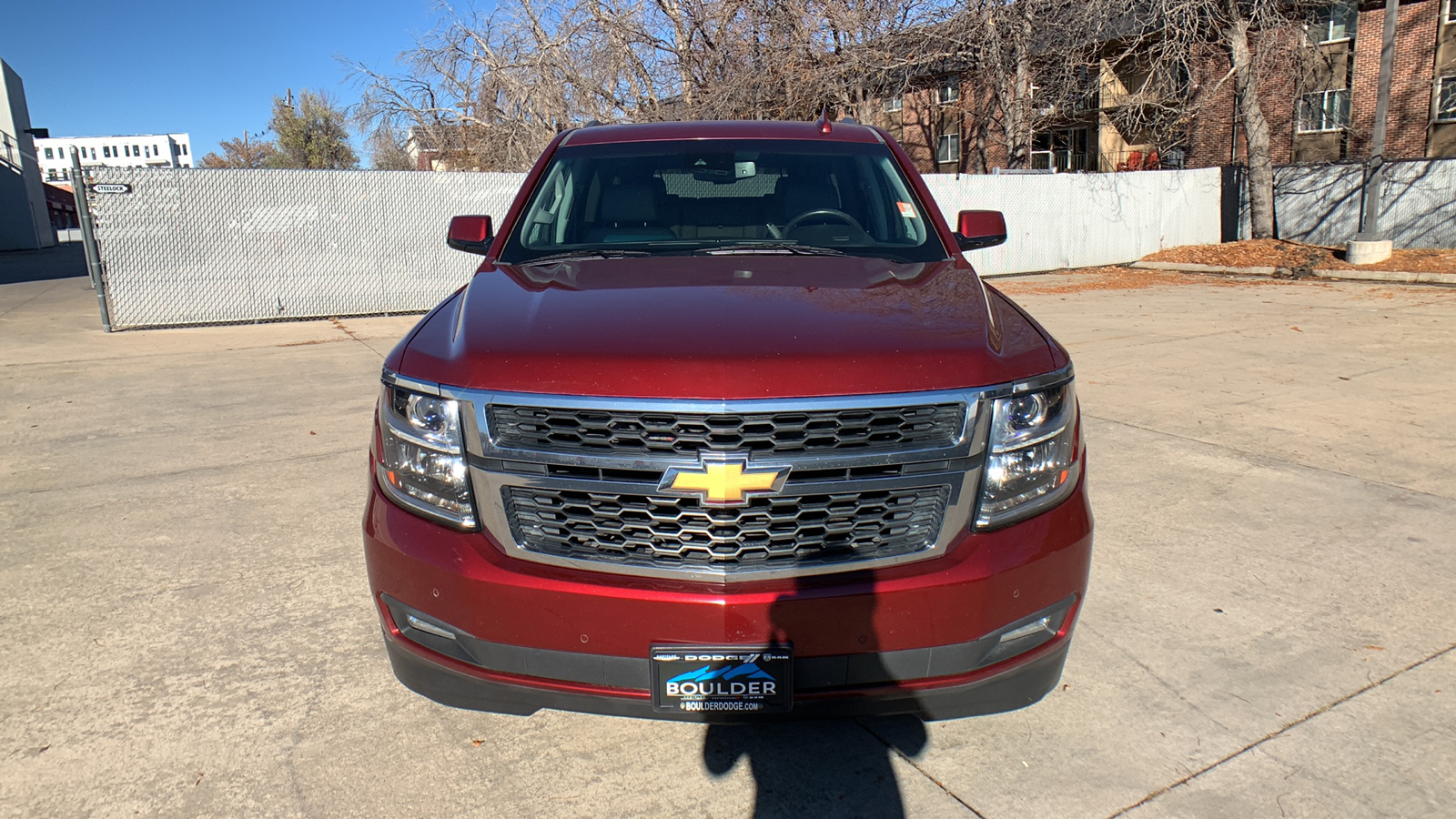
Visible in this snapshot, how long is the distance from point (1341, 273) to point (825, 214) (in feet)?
55.9

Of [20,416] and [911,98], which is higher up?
[911,98]

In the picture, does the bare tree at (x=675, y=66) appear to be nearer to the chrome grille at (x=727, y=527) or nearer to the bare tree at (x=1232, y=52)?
the bare tree at (x=1232, y=52)

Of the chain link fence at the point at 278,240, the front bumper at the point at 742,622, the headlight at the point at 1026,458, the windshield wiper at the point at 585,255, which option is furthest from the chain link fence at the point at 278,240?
the headlight at the point at 1026,458

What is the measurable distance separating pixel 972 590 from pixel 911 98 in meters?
38.2

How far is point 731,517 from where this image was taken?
2109 mm

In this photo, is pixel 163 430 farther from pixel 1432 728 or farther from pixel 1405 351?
pixel 1405 351

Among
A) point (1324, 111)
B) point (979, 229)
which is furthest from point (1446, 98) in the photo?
point (979, 229)

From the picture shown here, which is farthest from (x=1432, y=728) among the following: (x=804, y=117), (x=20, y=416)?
(x=804, y=117)

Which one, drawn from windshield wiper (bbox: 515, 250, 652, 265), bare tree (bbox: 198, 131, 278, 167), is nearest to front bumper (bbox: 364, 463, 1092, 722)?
windshield wiper (bbox: 515, 250, 652, 265)

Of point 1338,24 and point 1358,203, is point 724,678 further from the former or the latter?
point 1338,24

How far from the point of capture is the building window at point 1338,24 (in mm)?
27819

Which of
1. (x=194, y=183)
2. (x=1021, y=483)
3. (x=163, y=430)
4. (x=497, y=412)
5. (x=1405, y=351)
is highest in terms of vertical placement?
(x=194, y=183)

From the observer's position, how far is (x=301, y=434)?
6188 millimetres

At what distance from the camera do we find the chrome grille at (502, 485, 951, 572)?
212 centimetres
